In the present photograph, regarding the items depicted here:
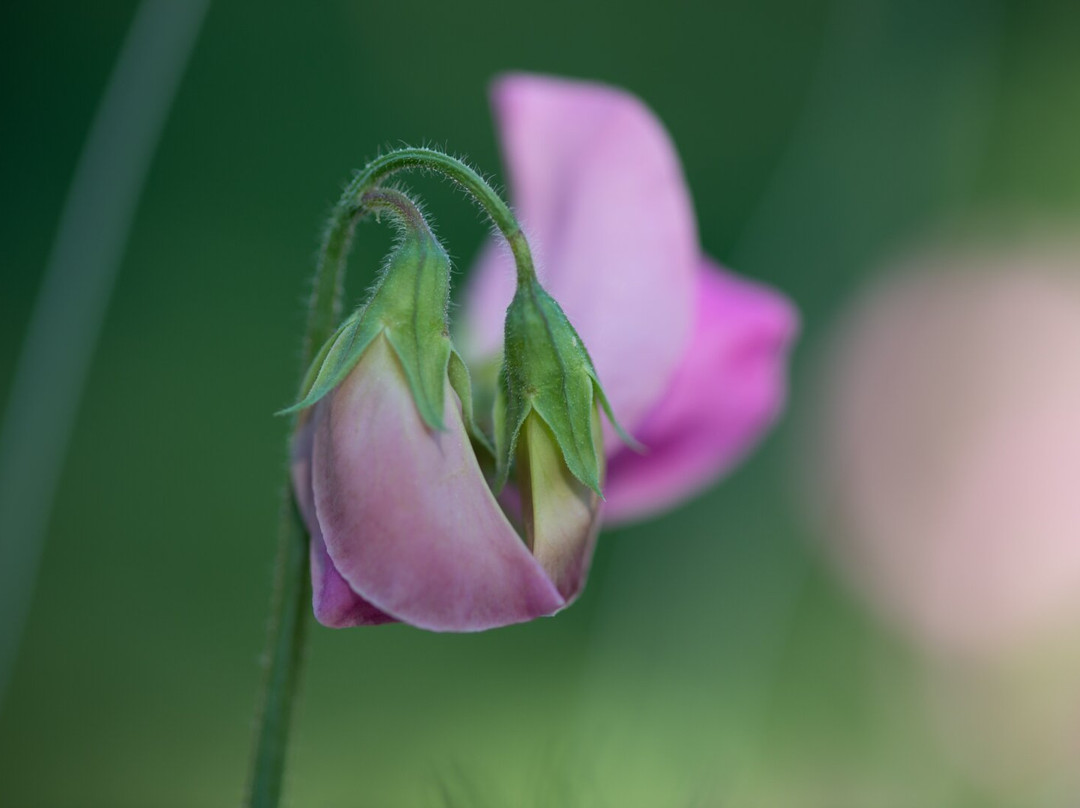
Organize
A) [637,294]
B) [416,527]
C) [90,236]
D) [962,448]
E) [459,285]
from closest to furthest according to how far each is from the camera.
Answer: [416,527] < [637,294] < [90,236] < [459,285] < [962,448]

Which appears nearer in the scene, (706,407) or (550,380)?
(550,380)

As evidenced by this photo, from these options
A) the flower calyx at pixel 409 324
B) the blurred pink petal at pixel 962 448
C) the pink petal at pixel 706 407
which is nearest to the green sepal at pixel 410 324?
the flower calyx at pixel 409 324

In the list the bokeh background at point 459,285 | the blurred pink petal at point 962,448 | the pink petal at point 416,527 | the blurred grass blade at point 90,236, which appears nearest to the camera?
the pink petal at point 416,527

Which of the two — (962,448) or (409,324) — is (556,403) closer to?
(409,324)

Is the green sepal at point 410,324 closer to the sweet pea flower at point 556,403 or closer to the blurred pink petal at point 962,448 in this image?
the sweet pea flower at point 556,403

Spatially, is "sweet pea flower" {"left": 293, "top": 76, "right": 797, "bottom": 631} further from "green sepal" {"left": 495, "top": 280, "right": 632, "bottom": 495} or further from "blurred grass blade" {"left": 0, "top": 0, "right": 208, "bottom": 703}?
"blurred grass blade" {"left": 0, "top": 0, "right": 208, "bottom": 703}

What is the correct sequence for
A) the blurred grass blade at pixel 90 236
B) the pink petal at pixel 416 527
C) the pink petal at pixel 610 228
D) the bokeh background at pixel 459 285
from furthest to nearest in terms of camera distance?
the bokeh background at pixel 459 285 < the blurred grass blade at pixel 90 236 < the pink petal at pixel 610 228 < the pink petal at pixel 416 527

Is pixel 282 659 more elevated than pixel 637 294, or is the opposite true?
pixel 637 294

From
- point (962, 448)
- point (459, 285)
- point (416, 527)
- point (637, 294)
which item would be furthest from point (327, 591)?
point (962, 448)
